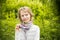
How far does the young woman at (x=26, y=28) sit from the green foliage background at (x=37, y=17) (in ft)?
1.65

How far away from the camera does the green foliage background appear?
173 inches

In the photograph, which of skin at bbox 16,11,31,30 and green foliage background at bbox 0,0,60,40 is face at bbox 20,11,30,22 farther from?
green foliage background at bbox 0,0,60,40

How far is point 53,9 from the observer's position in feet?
15.0

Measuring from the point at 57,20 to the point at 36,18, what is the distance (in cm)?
49

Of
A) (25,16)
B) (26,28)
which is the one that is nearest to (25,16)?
(25,16)

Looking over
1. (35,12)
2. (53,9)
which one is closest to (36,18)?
(35,12)

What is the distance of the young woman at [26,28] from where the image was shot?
12.3 feet

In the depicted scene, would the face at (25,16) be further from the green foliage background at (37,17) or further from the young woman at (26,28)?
the green foliage background at (37,17)

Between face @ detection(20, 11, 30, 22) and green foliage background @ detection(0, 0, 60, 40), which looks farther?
green foliage background @ detection(0, 0, 60, 40)

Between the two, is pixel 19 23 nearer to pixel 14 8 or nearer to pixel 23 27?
pixel 23 27

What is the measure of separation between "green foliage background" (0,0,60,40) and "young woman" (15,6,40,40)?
0.50 metres

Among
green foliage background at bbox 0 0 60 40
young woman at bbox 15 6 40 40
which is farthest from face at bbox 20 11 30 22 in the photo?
green foliage background at bbox 0 0 60 40

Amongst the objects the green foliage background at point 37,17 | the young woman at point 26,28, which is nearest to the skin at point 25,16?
the young woman at point 26,28

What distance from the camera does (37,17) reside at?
4418mm
